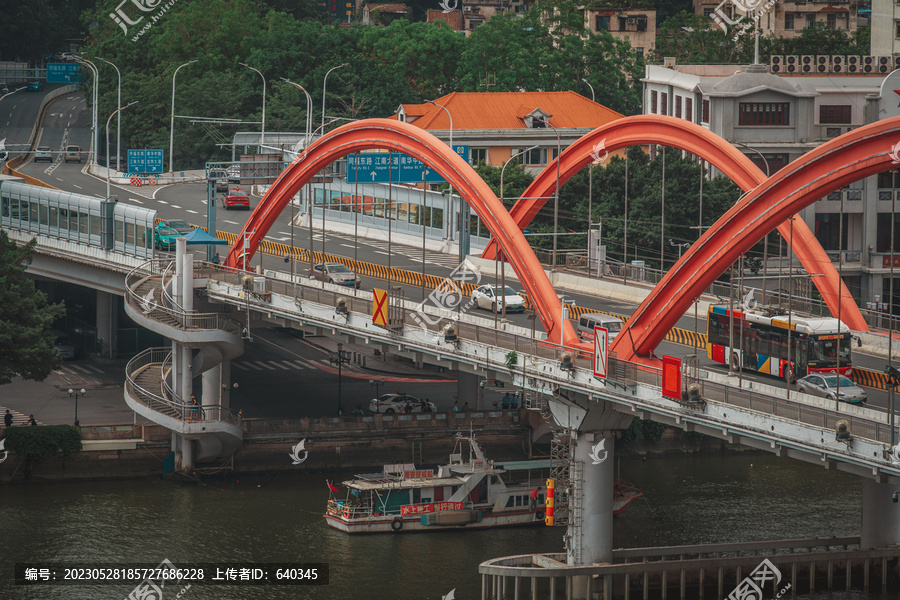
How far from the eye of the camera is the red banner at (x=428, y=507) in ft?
240

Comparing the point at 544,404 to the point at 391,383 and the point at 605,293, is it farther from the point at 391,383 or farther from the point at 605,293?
the point at 391,383

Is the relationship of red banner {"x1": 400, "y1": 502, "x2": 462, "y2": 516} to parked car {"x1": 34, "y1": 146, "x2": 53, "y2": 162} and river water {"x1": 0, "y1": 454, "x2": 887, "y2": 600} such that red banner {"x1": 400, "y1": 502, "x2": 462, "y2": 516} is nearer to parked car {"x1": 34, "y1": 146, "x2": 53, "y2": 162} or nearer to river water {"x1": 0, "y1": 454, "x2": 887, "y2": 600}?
river water {"x1": 0, "y1": 454, "x2": 887, "y2": 600}

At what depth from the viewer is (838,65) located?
10950 cm

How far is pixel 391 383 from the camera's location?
98438 millimetres

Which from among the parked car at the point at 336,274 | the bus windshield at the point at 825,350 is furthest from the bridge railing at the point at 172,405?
the bus windshield at the point at 825,350

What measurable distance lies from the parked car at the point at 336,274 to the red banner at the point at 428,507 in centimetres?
1768

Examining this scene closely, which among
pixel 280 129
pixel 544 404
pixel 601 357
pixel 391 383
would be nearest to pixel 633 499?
pixel 544 404

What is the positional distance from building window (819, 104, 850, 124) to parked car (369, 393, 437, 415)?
3877cm

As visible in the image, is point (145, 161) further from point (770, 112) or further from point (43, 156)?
point (770, 112)

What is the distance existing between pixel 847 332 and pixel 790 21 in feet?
337

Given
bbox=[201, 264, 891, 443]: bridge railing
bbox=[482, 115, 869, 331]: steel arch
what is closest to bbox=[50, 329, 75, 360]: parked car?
bbox=[201, 264, 891, 443]: bridge railing

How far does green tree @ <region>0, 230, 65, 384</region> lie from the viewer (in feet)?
274

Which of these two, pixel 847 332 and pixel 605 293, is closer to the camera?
pixel 847 332

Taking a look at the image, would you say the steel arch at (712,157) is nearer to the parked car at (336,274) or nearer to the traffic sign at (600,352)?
the traffic sign at (600,352)
